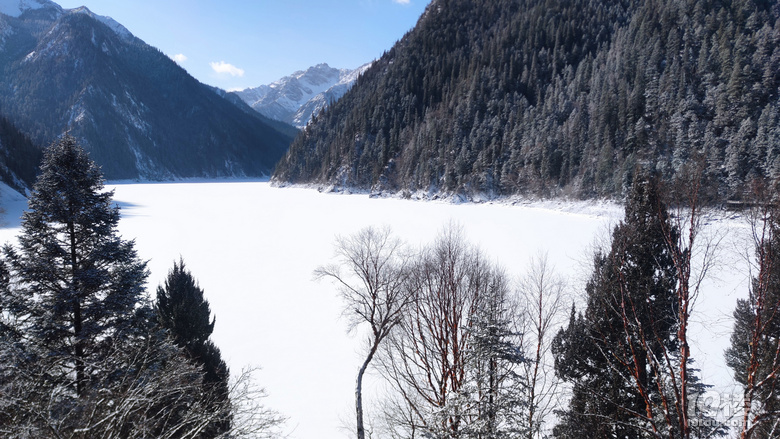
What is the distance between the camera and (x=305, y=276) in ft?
74.2

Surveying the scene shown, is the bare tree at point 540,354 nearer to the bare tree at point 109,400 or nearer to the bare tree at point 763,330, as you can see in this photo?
the bare tree at point 763,330

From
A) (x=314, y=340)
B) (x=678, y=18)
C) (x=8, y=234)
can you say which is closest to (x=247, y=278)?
(x=314, y=340)

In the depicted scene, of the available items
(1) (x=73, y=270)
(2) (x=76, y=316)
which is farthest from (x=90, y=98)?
(2) (x=76, y=316)

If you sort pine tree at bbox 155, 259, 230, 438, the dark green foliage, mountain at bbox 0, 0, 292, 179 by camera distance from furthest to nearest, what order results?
mountain at bbox 0, 0, 292, 179 → pine tree at bbox 155, 259, 230, 438 → the dark green foliage

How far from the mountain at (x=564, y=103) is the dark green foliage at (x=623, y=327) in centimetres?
1137

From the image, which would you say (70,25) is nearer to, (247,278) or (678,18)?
(247,278)

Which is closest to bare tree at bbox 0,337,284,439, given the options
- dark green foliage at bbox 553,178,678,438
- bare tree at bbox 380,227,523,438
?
bare tree at bbox 380,227,523,438

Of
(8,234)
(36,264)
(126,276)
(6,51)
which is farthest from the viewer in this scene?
(6,51)

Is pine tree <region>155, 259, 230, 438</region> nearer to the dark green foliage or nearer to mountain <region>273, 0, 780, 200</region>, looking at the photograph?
the dark green foliage

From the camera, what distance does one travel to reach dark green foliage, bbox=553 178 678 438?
→ 7.23 meters

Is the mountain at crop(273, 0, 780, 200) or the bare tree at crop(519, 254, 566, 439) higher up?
the mountain at crop(273, 0, 780, 200)

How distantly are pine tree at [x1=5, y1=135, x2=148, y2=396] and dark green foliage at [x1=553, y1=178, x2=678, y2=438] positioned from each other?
401 inches

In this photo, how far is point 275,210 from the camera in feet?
179

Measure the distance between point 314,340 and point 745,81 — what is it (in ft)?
211
